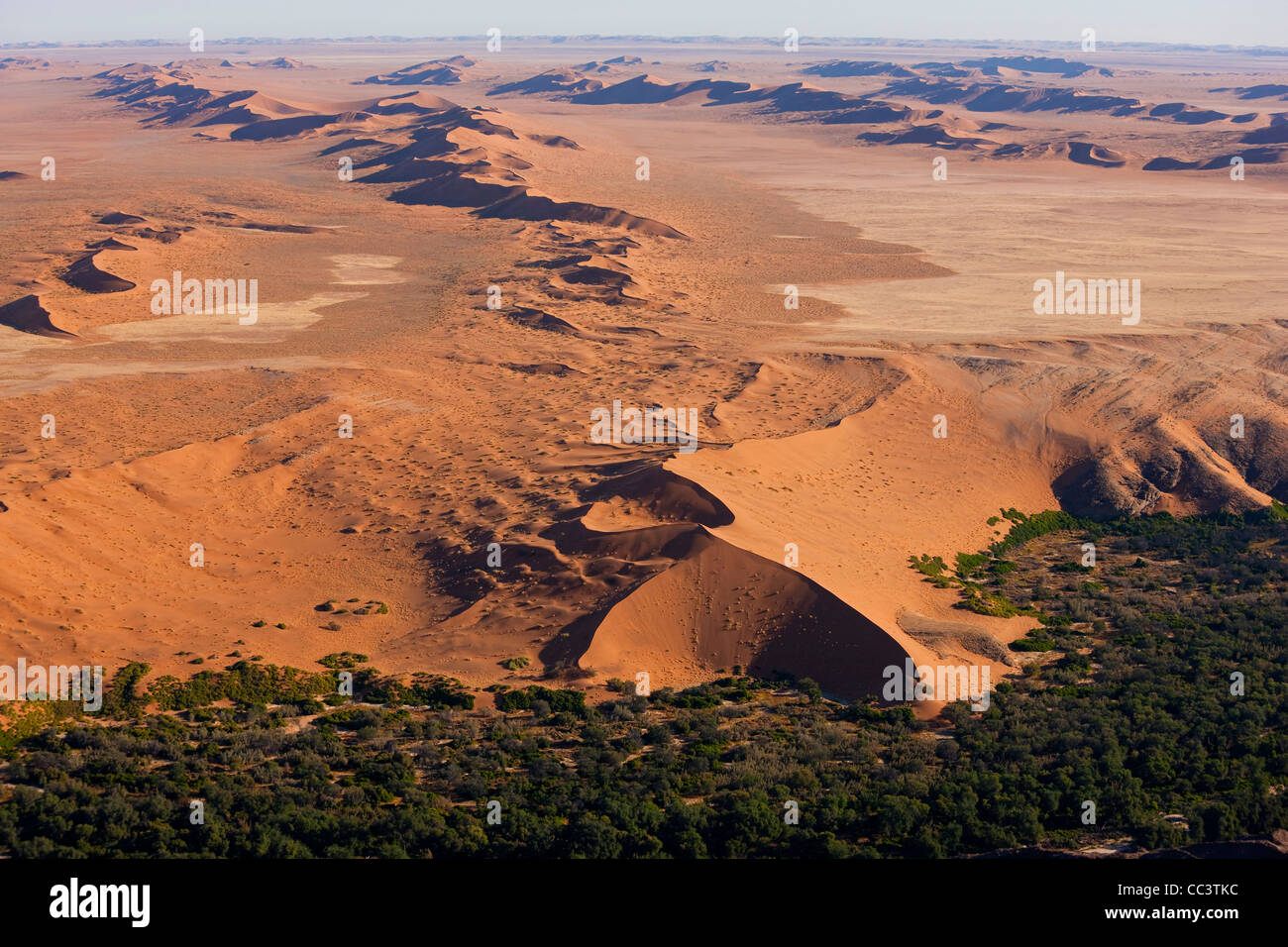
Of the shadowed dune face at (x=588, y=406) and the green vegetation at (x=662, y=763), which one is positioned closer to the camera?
the green vegetation at (x=662, y=763)

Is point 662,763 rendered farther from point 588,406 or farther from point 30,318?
point 30,318

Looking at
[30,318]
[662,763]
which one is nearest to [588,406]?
[662,763]

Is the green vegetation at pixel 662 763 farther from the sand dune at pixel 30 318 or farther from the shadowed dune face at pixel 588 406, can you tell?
the sand dune at pixel 30 318

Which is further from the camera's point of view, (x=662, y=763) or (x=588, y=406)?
(x=588, y=406)

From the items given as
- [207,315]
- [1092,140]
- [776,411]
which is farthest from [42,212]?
[1092,140]

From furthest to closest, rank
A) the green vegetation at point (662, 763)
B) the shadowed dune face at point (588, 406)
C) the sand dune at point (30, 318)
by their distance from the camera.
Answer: the sand dune at point (30, 318) → the shadowed dune face at point (588, 406) → the green vegetation at point (662, 763)

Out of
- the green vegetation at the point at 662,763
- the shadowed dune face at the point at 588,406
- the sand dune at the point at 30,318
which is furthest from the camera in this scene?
the sand dune at the point at 30,318

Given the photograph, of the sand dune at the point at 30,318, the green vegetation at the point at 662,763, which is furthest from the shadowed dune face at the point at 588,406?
the green vegetation at the point at 662,763

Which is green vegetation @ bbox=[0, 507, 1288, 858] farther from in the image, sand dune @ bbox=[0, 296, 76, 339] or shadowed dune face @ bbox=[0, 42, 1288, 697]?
sand dune @ bbox=[0, 296, 76, 339]

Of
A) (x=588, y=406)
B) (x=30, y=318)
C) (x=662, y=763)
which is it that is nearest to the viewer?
(x=662, y=763)

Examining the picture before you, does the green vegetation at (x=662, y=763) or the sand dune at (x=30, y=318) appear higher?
the sand dune at (x=30, y=318)
